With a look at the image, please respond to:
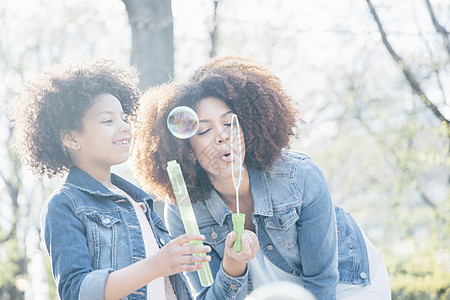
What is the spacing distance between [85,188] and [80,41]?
8552 millimetres

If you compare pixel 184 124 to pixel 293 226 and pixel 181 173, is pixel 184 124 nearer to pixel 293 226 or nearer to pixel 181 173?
pixel 181 173

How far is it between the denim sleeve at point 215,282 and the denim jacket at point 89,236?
9 cm

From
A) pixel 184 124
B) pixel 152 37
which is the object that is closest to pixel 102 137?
pixel 184 124

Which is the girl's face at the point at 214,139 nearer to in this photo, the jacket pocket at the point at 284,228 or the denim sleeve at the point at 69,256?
the jacket pocket at the point at 284,228

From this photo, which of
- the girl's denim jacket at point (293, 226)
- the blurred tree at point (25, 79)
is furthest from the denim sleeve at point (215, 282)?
the blurred tree at point (25, 79)

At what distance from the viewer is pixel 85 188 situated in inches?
87.6

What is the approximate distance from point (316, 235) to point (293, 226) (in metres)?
0.12

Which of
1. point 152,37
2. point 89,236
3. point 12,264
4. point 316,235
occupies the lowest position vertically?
point 12,264

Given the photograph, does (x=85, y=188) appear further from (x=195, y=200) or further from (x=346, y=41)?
(x=346, y=41)

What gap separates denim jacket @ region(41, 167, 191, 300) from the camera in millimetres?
1959

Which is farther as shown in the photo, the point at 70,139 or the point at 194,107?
the point at 194,107

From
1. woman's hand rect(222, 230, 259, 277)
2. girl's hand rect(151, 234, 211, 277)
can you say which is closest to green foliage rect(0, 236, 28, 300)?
woman's hand rect(222, 230, 259, 277)

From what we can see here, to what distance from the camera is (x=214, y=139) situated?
7.93ft

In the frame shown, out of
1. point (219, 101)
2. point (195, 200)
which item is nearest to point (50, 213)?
point (195, 200)
